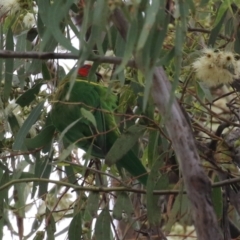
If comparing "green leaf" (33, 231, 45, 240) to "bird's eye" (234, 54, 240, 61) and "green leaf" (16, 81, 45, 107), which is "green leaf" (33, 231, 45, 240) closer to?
"green leaf" (16, 81, 45, 107)

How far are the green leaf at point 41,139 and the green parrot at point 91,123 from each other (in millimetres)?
30

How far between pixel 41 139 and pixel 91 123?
0.12 m

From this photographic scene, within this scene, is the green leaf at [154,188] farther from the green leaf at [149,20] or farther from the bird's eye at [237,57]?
the green leaf at [149,20]

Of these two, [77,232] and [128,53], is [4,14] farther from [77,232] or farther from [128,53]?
[128,53]

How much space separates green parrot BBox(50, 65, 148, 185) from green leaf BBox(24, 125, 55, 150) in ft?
0.10

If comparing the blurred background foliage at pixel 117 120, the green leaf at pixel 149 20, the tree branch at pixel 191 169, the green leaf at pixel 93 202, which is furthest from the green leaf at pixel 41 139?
the green leaf at pixel 149 20

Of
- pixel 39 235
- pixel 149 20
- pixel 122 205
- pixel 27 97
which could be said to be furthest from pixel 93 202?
pixel 149 20

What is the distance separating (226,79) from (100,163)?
57cm

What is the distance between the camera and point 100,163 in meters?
1.75

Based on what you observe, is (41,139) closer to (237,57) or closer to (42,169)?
(42,169)

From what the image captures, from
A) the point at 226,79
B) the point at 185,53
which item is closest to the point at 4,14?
the point at 185,53

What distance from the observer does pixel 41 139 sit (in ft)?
5.07

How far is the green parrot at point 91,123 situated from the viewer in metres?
1.54

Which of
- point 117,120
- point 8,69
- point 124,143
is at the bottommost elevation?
point 124,143
